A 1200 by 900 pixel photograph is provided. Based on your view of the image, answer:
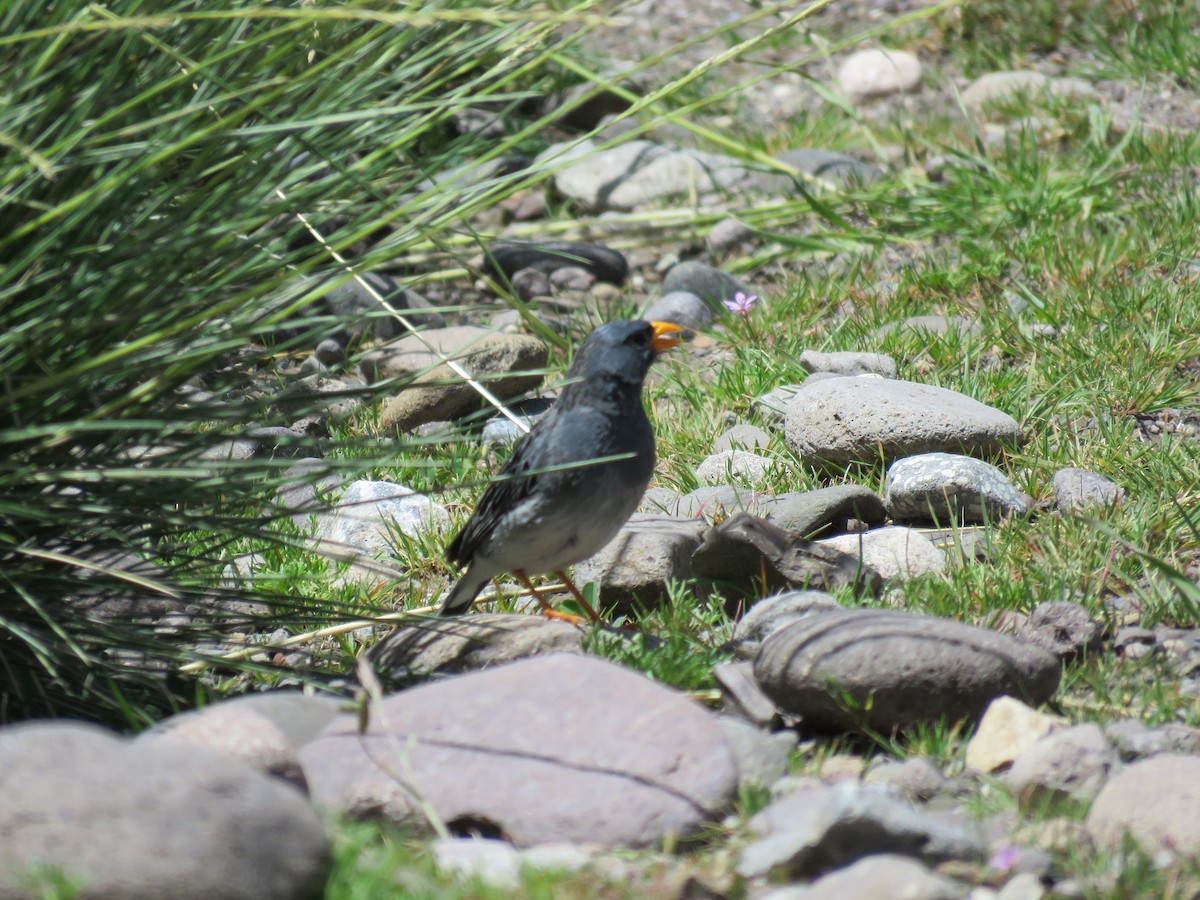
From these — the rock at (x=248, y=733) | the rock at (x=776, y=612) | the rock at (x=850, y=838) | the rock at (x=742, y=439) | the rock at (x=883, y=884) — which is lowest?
the rock at (x=742, y=439)

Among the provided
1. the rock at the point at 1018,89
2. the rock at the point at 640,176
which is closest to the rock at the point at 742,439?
the rock at the point at 640,176

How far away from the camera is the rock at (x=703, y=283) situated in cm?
542

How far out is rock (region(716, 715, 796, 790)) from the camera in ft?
8.62

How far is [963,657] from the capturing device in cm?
272

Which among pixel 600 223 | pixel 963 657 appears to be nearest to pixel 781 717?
pixel 963 657

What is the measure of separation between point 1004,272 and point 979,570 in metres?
2.06

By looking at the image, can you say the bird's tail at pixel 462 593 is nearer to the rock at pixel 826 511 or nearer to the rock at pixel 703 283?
the rock at pixel 826 511

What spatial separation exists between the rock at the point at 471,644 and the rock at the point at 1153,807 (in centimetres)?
122

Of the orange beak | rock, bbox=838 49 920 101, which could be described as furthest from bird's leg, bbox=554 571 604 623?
rock, bbox=838 49 920 101

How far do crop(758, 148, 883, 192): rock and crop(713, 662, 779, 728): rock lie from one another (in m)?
3.46

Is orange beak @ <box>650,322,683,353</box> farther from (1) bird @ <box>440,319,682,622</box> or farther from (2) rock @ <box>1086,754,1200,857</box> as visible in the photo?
(2) rock @ <box>1086,754,1200,857</box>

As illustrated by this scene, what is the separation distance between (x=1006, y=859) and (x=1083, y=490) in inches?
69.7

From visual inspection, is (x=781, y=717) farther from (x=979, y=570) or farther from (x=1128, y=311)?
(x=1128, y=311)

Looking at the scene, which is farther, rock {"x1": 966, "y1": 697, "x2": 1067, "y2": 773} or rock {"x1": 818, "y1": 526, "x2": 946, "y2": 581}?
rock {"x1": 818, "y1": 526, "x2": 946, "y2": 581}
